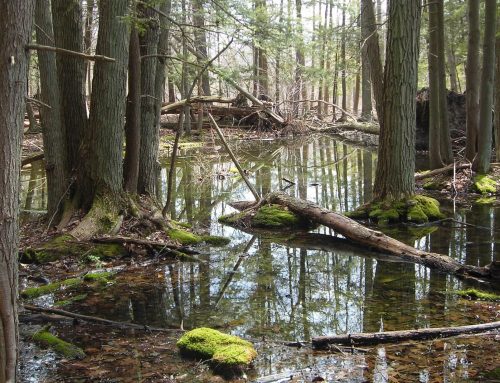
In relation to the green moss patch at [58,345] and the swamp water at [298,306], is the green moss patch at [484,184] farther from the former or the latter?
the green moss patch at [58,345]

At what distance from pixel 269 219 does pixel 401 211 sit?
2544 mm

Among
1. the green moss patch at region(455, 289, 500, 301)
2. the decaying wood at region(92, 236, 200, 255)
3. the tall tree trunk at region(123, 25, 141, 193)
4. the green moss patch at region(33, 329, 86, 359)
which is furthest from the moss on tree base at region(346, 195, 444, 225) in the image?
the green moss patch at region(33, 329, 86, 359)

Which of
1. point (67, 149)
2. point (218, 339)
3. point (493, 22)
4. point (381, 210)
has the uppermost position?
point (493, 22)

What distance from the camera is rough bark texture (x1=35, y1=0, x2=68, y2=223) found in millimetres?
8773

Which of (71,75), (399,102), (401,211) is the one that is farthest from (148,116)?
(401,211)

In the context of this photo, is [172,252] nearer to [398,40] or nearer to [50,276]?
[50,276]

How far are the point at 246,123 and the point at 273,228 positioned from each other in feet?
61.8

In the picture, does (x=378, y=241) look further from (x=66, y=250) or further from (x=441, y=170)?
(x=441, y=170)

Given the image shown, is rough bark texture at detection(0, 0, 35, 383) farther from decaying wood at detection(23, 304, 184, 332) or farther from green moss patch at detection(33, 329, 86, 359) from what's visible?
decaying wood at detection(23, 304, 184, 332)

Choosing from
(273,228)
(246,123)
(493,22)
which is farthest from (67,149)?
(246,123)

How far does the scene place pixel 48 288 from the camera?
6633 mm

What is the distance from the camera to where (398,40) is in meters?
10.2

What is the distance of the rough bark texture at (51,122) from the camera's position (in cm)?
877

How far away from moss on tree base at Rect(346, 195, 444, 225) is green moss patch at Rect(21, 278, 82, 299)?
18.7 ft
